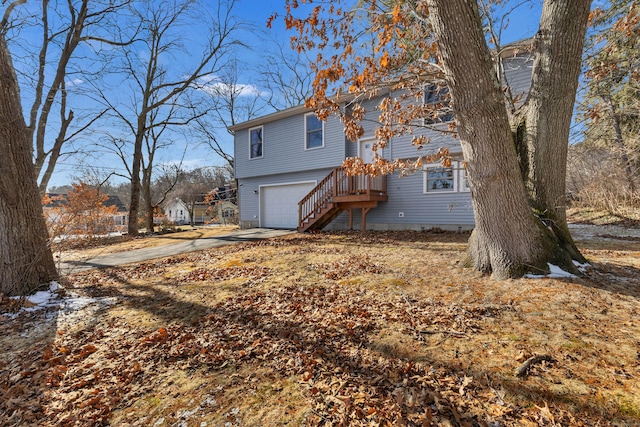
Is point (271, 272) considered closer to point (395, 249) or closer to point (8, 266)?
point (395, 249)

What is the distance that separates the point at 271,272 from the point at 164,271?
2.42 metres

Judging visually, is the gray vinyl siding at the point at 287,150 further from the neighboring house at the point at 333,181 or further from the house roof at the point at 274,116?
the house roof at the point at 274,116

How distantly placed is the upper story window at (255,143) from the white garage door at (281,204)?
5.66 feet

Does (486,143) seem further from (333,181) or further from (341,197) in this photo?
(333,181)

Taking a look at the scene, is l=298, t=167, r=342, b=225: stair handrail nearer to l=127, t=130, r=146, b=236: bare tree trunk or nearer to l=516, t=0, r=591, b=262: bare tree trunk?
l=516, t=0, r=591, b=262: bare tree trunk

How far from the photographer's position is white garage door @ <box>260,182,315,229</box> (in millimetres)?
12883

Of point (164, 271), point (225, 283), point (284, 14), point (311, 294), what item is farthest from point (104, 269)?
point (284, 14)

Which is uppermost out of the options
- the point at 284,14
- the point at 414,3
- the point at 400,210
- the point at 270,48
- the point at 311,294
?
the point at 270,48

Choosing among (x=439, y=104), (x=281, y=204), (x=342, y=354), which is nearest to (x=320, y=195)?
(x=281, y=204)

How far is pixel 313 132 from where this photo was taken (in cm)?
1211

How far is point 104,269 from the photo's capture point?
20.9 ft

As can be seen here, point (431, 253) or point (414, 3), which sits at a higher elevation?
point (414, 3)

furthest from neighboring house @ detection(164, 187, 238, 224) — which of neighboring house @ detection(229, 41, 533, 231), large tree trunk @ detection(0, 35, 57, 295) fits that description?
large tree trunk @ detection(0, 35, 57, 295)

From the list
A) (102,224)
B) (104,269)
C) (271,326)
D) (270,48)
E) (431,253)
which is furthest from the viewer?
(102,224)
